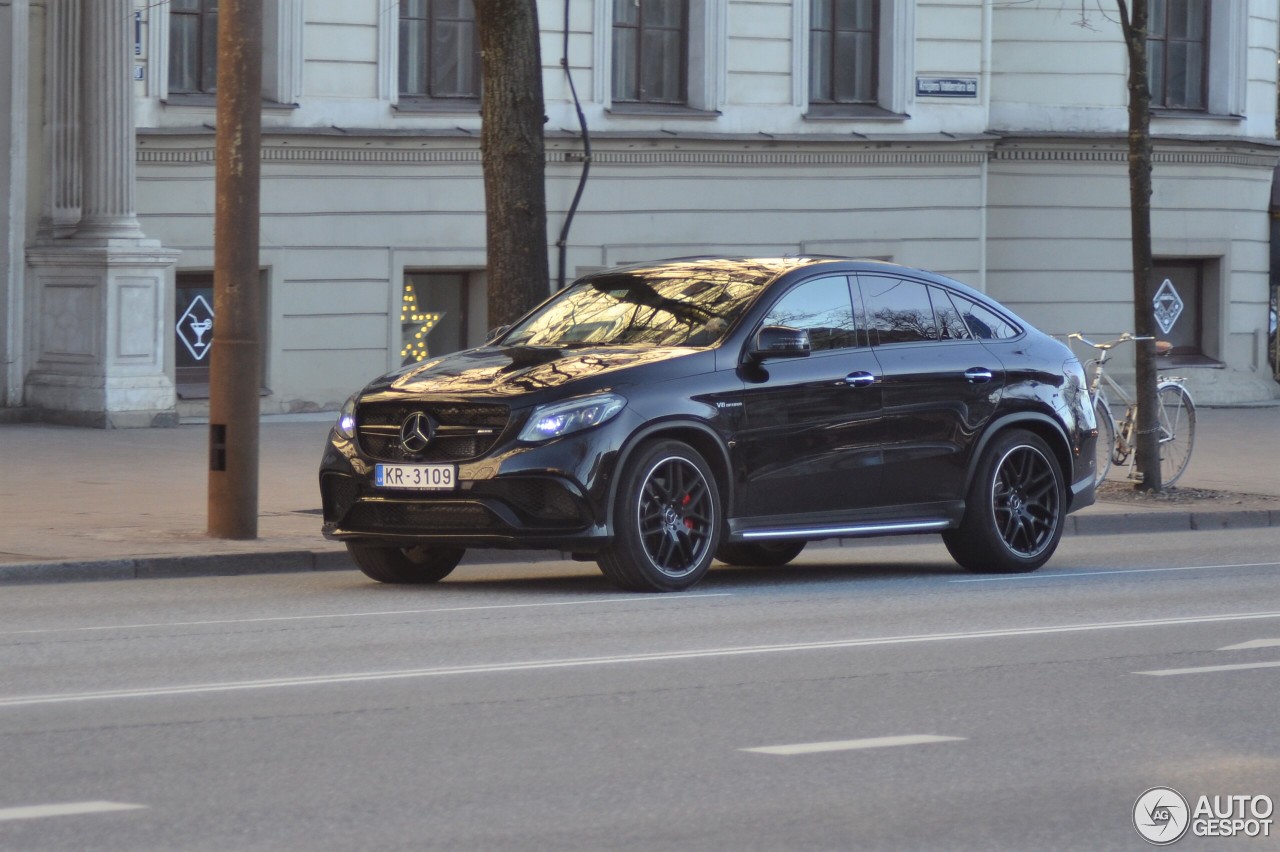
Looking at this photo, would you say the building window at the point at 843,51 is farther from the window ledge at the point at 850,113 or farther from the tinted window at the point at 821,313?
the tinted window at the point at 821,313

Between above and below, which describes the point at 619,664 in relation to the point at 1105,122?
below

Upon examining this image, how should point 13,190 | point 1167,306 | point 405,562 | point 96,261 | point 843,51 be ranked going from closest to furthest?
point 405,562 → point 96,261 → point 13,190 → point 843,51 → point 1167,306

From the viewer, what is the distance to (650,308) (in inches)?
486

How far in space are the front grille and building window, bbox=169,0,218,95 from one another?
42.9ft

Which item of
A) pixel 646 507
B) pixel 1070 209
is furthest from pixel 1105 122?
pixel 646 507

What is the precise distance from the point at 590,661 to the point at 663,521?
2.36 m

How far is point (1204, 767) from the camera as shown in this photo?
22.9 ft

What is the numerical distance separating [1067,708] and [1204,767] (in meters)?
1.14

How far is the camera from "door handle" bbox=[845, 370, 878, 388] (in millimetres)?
12250

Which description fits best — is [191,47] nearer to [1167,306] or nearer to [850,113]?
[850,113]

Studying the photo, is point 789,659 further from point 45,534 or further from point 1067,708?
point 45,534

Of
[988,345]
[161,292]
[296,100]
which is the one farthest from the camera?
[296,100]

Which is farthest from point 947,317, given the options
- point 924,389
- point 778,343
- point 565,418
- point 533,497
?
point 533,497

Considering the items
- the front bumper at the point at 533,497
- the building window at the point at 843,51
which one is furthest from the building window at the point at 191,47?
the front bumper at the point at 533,497
